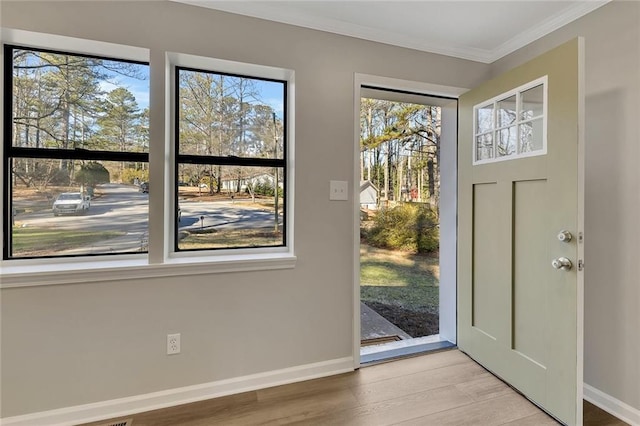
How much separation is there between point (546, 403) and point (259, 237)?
1.91 metres

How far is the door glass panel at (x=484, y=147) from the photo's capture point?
201cm

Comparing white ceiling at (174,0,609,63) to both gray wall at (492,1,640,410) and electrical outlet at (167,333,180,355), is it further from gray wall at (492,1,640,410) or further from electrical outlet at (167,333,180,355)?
electrical outlet at (167,333,180,355)

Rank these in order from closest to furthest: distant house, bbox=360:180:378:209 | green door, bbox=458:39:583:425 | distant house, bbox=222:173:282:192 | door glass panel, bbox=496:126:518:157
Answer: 1. green door, bbox=458:39:583:425
2. door glass panel, bbox=496:126:518:157
3. distant house, bbox=222:173:282:192
4. distant house, bbox=360:180:378:209

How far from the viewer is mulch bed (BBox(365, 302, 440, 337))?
102 inches

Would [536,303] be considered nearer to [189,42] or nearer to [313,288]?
[313,288]

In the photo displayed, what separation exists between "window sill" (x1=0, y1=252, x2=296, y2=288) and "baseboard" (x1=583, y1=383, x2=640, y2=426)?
190 centimetres

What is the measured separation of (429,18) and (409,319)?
2295 mm

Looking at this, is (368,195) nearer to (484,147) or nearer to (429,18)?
(484,147)

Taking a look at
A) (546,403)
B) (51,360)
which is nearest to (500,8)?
(546,403)

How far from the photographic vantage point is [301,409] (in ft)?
5.44

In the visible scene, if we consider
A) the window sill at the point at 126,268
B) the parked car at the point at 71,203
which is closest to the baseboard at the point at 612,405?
Answer: the window sill at the point at 126,268

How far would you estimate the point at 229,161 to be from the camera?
1.95 meters

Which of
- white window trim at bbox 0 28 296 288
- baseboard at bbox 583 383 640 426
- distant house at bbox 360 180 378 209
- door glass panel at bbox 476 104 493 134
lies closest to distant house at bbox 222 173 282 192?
white window trim at bbox 0 28 296 288

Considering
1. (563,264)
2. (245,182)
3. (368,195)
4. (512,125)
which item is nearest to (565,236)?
(563,264)
